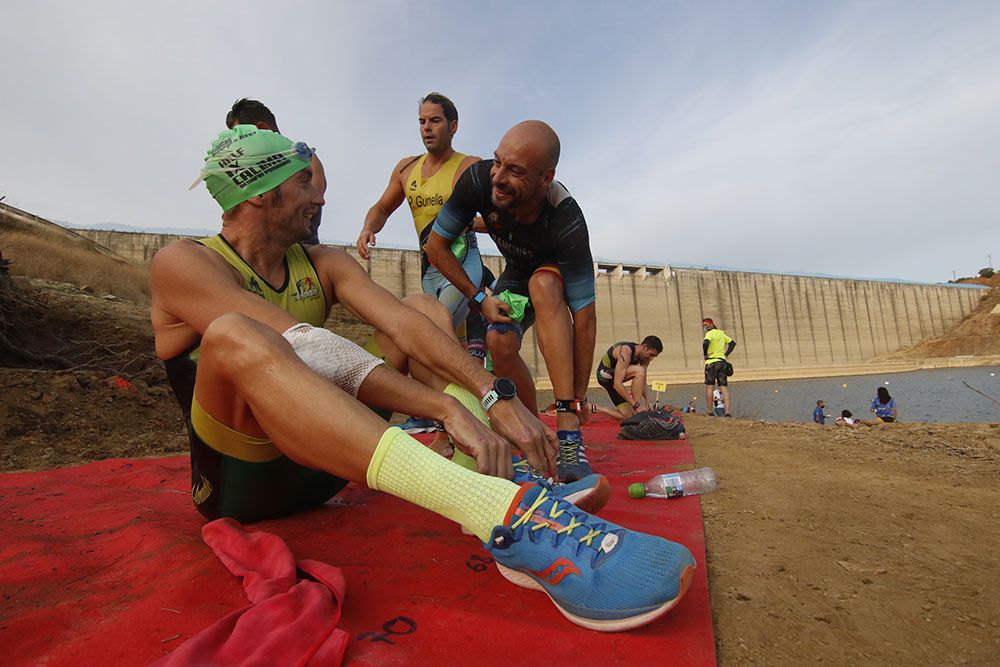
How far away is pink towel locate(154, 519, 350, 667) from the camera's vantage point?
2.59 feet

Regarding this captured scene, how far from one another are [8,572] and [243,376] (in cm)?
76

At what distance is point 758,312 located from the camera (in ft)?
120

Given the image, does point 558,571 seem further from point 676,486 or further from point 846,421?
point 846,421

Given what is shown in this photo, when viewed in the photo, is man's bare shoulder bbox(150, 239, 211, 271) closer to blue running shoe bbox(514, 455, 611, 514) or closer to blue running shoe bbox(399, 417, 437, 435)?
blue running shoe bbox(514, 455, 611, 514)

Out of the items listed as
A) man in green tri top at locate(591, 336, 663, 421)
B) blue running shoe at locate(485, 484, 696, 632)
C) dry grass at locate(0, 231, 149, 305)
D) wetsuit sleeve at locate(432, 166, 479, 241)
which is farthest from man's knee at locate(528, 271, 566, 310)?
Answer: dry grass at locate(0, 231, 149, 305)

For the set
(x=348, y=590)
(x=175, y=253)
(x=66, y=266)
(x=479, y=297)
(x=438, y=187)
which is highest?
(x=66, y=266)

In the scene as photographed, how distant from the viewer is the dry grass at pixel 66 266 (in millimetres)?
10469

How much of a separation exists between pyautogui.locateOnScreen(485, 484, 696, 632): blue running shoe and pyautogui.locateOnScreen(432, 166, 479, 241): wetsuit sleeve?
1.76 meters

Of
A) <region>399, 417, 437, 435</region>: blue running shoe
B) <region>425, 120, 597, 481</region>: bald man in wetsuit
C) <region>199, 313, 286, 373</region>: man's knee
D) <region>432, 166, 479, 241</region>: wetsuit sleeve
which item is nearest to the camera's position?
<region>199, 313, 286, 373</region>: man's knee

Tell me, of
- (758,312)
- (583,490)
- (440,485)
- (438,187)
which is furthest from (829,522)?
(758,312)

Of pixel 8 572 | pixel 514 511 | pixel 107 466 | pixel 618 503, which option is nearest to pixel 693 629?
pixel 514 511

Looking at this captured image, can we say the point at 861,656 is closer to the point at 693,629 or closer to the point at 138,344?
the point at 693,629

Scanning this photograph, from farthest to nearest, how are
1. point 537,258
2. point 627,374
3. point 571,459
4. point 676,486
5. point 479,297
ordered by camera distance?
point 627,374
point 479,297
point 537,258
point 571,459
point 676,486

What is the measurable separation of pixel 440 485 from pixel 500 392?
0.38 meters
